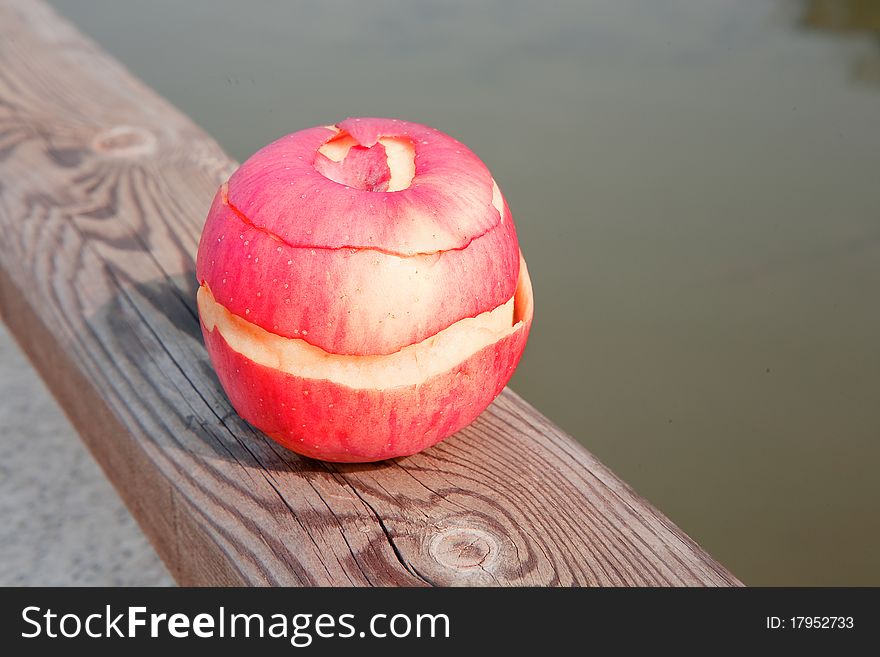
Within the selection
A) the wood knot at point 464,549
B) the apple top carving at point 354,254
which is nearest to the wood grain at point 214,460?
the wood knot at point 464,549

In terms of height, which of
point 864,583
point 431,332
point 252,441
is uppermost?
point 431,332

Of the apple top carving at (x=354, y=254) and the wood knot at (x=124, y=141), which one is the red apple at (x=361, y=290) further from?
the wood knot at (x=124, y=141)

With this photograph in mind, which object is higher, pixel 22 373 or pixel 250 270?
pixel 250 270

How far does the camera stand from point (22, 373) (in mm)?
2156

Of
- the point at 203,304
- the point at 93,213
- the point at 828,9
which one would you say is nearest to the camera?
the point at 203,304

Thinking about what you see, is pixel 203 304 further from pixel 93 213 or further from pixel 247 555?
pixel 93 213

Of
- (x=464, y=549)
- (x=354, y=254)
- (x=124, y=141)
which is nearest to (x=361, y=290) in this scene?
(x=354, y=254)

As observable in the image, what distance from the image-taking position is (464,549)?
1061 millimetres

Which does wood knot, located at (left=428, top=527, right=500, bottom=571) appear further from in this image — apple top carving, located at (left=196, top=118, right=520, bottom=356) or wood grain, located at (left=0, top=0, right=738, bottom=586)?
apple top carving, located at (left=196, top=118, right=520, bottom=356)

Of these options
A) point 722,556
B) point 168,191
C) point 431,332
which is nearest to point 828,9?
point 722,556

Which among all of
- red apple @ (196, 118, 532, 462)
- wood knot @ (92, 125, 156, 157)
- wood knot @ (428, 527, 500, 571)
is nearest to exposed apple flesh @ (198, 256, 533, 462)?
red apple @ (196, 118, 532, 462)

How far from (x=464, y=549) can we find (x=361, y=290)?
11.9 inches

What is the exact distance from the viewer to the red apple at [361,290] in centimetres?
98
